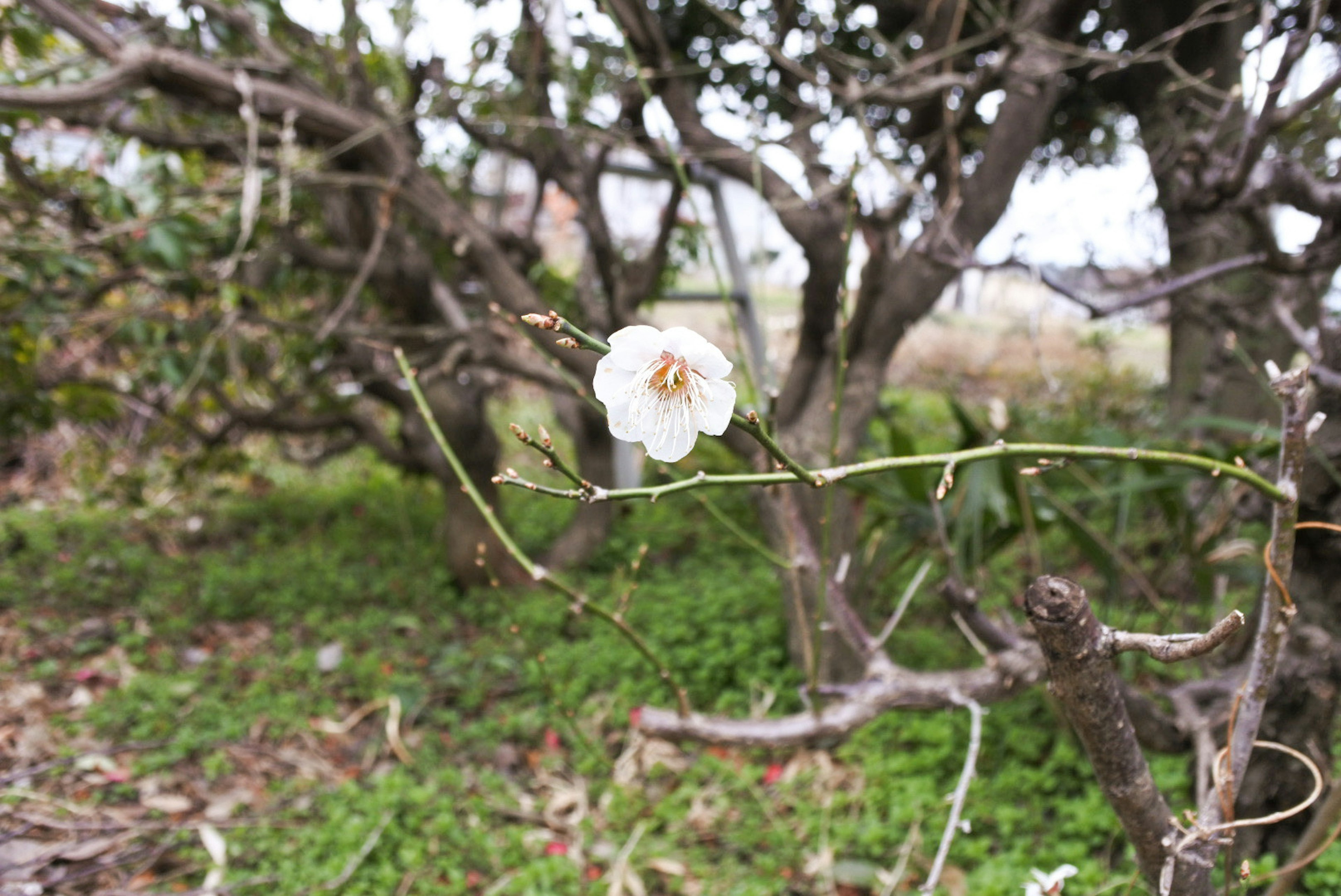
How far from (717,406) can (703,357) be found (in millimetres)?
46

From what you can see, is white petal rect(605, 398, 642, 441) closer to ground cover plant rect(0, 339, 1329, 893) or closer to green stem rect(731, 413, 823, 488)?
green stem rect(731, 413, 823, 488)

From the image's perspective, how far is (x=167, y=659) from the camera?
2945 millimetres

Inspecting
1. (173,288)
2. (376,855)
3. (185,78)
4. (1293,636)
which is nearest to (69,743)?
(376,855)

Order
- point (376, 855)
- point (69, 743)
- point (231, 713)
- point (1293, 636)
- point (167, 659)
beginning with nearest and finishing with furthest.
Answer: point (1293, 636) → point (376, 855) → point (69, 743) → point (231, 713) → point (167, 659)

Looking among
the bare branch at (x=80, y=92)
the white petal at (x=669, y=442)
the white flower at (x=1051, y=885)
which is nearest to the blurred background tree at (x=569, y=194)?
the bare branch at (x=80, y=92)

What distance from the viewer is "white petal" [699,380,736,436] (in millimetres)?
726

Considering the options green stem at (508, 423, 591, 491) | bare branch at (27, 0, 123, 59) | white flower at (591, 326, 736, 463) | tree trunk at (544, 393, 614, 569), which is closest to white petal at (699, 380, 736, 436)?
white flower at (591, 326, 736, 463)

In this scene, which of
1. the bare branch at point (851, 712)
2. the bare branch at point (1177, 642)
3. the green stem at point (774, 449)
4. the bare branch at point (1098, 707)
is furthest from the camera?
the bare branch at point (851, 712)

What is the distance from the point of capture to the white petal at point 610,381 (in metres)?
0.71

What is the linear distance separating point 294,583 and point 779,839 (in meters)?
2.28

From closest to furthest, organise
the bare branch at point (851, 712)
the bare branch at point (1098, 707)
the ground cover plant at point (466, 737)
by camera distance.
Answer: the bare branch at point (1098, 707)
the bare branch at point (851, 712)
the ground cover plant at point (466, 737)

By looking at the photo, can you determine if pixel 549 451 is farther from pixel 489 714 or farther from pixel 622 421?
pixel 489 714

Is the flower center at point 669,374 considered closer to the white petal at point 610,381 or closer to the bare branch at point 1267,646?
the white petal at point 610,381

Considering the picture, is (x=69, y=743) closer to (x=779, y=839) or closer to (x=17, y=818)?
(x=17, y=818)
